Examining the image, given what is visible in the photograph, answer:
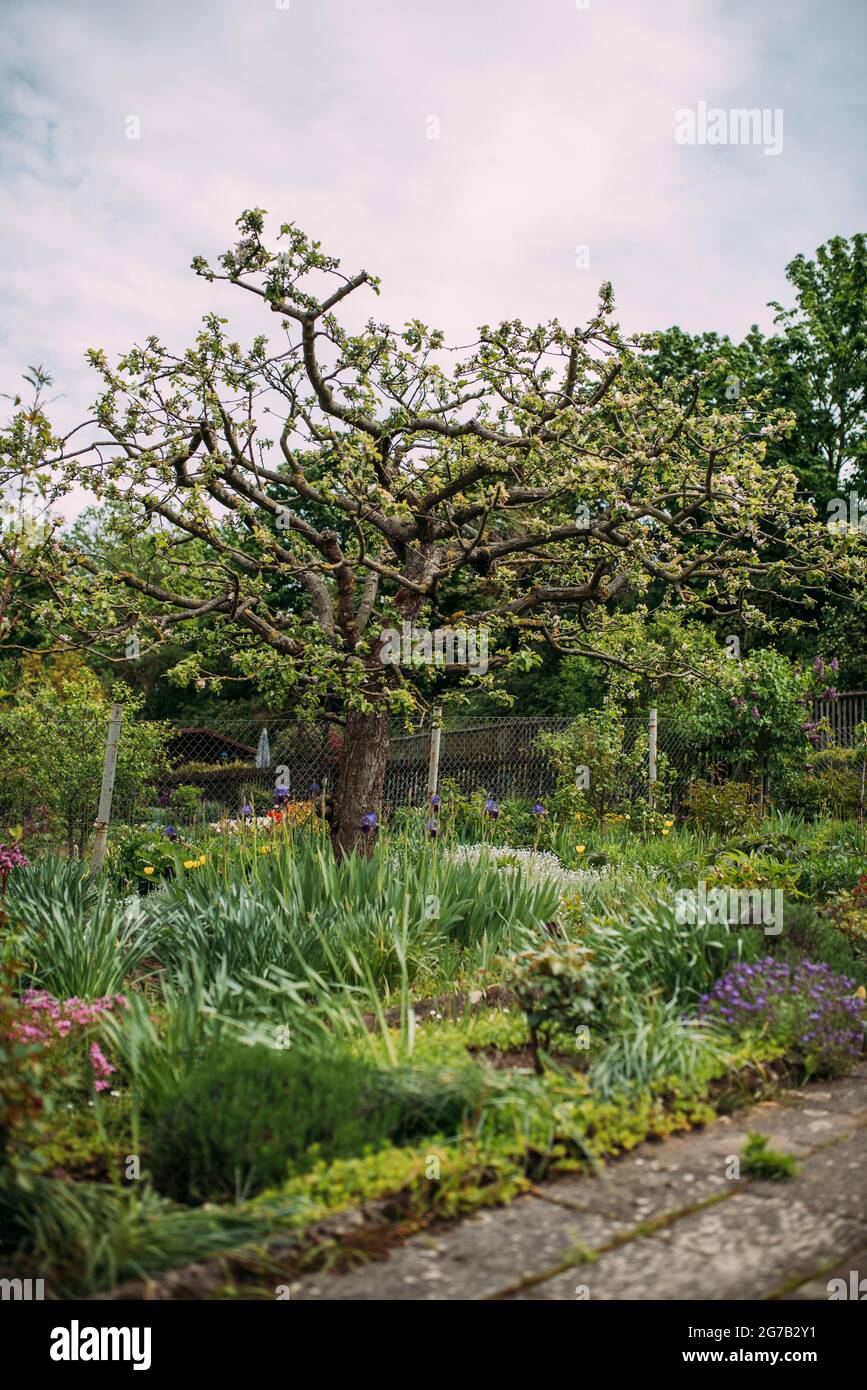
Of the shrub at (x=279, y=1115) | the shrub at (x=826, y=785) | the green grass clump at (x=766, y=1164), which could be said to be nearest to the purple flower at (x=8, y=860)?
the shrub at (x=279, y=1115)

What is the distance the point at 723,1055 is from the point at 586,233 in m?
5.72

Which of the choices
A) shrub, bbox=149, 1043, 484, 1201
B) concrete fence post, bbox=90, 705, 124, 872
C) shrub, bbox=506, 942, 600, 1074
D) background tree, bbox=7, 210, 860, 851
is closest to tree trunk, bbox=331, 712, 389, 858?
background tree, bbox=7, 210, 860, 851

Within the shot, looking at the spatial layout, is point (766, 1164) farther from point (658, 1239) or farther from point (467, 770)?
point (467, 770)

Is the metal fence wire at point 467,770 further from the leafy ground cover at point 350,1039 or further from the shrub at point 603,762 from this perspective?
the leafy ground cover at point 350,1039

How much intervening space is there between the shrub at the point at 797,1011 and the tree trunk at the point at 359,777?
12.0 feet

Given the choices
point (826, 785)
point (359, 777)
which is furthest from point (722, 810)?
point (359, 777)

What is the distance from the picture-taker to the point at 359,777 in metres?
8.22

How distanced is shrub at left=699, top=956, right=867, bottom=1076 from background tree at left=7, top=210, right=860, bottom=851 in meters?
2.88

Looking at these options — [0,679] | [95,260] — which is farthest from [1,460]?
[0,679]

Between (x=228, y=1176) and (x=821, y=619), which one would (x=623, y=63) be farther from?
(x=821, y=619)

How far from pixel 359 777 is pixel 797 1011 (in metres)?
4.20

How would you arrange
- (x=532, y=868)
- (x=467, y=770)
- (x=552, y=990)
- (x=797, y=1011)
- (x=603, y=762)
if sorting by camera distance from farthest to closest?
(x=467, y=770) < (x=603, y=762) < (x=532, y=868) < (x=797, y=1011) < (x=552, y=990)

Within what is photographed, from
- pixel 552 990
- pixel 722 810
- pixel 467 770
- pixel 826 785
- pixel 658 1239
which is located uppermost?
pixel 467 770

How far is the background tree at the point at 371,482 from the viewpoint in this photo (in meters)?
7.44
